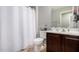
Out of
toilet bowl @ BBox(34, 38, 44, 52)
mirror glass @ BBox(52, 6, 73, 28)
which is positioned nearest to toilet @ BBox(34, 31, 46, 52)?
toilet bowl @ BBox(34, 38, 44, 52)

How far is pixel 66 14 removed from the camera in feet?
3.94

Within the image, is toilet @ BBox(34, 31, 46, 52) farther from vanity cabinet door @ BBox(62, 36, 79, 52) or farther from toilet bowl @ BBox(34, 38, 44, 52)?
vanity cabinet door @ BBox(62, 36, 79, 52)

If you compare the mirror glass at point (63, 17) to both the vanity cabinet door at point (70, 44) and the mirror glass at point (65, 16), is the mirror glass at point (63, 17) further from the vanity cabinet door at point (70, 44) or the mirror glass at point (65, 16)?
the vanity cabinet door at point (70, 44)

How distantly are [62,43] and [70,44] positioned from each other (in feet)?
0.33

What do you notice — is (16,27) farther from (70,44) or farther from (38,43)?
(70,44)

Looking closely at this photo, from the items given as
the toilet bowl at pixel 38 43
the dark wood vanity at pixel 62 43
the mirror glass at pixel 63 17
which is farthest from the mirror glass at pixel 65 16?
the toilet bowl at pixel 38 43

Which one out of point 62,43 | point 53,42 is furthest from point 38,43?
point 62,43

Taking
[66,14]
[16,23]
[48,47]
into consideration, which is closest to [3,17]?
[16,23]

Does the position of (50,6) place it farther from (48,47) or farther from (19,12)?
(48,47)

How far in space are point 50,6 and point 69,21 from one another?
31cm

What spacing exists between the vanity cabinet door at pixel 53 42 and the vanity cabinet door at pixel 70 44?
73mm

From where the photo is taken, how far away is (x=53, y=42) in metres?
1.25

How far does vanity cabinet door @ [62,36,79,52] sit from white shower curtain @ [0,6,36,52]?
410mm

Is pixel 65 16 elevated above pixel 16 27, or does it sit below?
above
